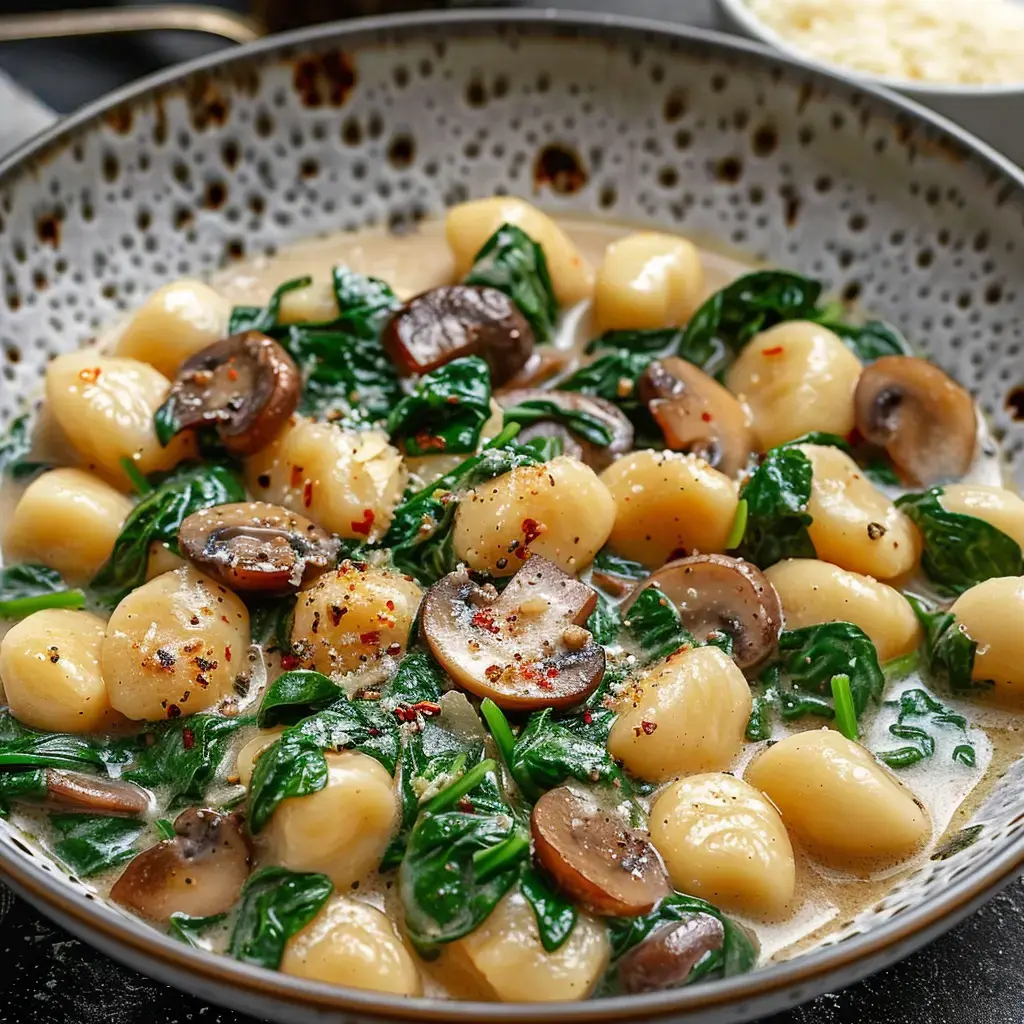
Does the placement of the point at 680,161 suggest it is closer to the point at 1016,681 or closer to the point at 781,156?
the point at 781,156

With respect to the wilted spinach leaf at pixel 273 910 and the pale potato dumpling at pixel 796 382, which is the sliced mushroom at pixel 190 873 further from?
the pale potato dumpling at pixel 796 382

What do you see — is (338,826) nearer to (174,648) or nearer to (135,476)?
(174,648)

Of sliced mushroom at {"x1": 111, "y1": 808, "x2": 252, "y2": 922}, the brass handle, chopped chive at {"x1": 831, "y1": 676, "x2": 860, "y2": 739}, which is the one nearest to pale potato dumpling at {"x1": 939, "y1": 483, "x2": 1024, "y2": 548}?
chopped chive at {"x1": 831, "y1": 676, "x2": 860, "y2": 739}

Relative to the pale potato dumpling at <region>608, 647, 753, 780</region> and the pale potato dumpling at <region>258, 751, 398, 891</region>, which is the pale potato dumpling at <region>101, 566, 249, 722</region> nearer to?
the pale potato dumpling at <region>258, 751, 398, 891</region>

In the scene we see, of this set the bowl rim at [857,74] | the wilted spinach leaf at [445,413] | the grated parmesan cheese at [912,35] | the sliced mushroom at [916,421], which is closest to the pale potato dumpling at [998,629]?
the sliced mushroom at [916,421]

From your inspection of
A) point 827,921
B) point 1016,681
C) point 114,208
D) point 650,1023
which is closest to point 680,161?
point 114,208

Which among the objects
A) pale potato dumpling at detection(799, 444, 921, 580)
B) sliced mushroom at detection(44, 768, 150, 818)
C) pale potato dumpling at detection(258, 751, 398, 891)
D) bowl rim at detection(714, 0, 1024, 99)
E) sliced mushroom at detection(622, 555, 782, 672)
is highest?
bowl rim at detection(714, 0, 1024, 99)
